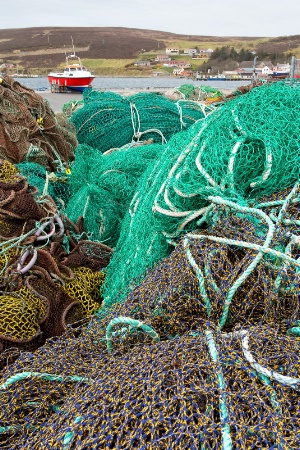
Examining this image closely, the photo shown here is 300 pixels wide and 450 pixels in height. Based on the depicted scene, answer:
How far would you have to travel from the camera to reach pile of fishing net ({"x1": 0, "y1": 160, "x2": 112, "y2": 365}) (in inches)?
90.0

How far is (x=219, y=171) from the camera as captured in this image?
2215 millimetres

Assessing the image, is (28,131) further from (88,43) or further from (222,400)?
(88,43)

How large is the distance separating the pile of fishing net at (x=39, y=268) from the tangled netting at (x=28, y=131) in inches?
38.1

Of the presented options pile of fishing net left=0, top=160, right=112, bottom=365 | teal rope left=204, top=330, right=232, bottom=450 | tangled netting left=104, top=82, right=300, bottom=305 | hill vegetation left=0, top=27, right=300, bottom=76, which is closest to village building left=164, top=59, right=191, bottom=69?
hill vegetation left=0, top=27, right=300, bottom=76

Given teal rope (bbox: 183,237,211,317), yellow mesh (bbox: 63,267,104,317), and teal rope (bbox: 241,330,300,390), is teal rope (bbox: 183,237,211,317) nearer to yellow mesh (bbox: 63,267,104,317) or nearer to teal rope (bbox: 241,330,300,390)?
teal rope (bbox: 241,330,300,390)

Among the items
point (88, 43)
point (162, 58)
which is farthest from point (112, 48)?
point (162, 58)

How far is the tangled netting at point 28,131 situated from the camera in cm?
425

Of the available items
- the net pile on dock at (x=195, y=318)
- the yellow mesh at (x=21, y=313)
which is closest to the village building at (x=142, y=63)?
the net pile on dock at (x=195, y=318)

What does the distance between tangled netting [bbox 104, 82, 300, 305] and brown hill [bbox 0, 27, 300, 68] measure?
9343cm

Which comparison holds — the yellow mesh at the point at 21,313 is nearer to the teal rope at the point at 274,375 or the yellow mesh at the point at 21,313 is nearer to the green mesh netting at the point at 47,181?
the green mesh netting at the point at 47,181

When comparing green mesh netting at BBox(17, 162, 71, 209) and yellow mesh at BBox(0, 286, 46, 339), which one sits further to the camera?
green mesh netting at BBox(17, 162, 71, 209)

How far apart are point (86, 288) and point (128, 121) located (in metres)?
2.44

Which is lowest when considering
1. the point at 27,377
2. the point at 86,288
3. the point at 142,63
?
the point at 142,63

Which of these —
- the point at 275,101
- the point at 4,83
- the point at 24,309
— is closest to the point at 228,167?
the point at 275,101
